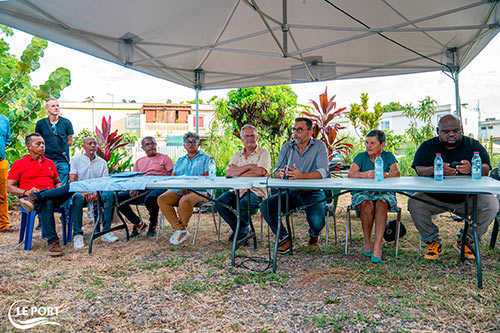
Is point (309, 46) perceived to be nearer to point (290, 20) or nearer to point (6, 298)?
point (290, 20)

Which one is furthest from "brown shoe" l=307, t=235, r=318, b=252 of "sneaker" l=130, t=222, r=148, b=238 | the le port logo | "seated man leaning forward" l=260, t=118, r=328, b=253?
the le port logo

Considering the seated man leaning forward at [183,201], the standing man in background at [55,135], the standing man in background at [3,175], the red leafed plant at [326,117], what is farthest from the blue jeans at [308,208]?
the standing man in background at [3,175]

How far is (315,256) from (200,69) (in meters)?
3.97

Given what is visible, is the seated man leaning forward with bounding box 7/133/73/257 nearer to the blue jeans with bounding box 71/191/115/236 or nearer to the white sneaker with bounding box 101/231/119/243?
the blue jeans with bounding box 71/191/115/236

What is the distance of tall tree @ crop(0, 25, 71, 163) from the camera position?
19.9ft

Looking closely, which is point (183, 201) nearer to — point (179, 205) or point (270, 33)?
point (179, 205)

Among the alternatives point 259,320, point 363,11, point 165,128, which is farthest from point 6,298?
point 165,128

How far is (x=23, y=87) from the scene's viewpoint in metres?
6.22

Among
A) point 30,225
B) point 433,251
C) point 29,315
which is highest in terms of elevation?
point 30,225

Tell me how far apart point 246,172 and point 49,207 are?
6.90 feet

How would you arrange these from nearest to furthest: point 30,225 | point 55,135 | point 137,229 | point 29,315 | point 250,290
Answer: point 29,315 < point 250,290 < point 30,225 < point 137,229 < point 55,135

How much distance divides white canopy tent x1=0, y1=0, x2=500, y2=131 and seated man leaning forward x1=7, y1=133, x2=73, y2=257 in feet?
4.49

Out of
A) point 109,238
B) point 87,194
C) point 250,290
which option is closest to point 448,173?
point 250,290

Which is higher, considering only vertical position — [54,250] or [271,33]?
[271,33]
